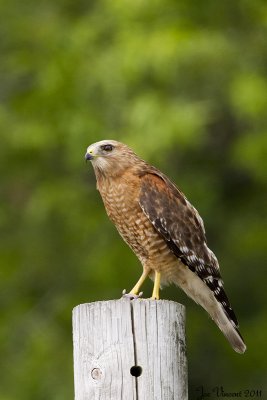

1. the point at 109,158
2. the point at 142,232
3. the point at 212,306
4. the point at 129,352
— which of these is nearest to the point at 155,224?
the point at 142,232

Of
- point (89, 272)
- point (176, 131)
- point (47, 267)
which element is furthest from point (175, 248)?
point (47, 267)

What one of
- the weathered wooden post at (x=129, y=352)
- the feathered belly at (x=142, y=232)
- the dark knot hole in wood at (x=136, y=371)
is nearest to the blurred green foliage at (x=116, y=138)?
the feathered belly at (x=142, y=232)

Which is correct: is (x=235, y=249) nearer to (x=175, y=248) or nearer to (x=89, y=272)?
(x=89, y=272)

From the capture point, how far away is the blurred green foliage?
1080cm

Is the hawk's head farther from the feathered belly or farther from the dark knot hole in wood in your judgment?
the dark knot hole in wood

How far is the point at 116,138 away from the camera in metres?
10.8

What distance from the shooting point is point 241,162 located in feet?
36.5

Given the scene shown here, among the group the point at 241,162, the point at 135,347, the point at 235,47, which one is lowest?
the point at 135,347

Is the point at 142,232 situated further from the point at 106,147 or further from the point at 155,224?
the point at 106,147

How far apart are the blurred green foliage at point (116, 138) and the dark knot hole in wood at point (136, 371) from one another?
17.4 ft

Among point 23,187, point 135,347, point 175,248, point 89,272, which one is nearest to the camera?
point 135,347

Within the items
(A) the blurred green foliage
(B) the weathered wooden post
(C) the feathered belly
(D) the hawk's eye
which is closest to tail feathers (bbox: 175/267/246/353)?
(C) the feathered belly

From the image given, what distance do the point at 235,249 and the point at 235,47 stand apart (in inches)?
83.2

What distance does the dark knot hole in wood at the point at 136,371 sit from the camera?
5148 mm
